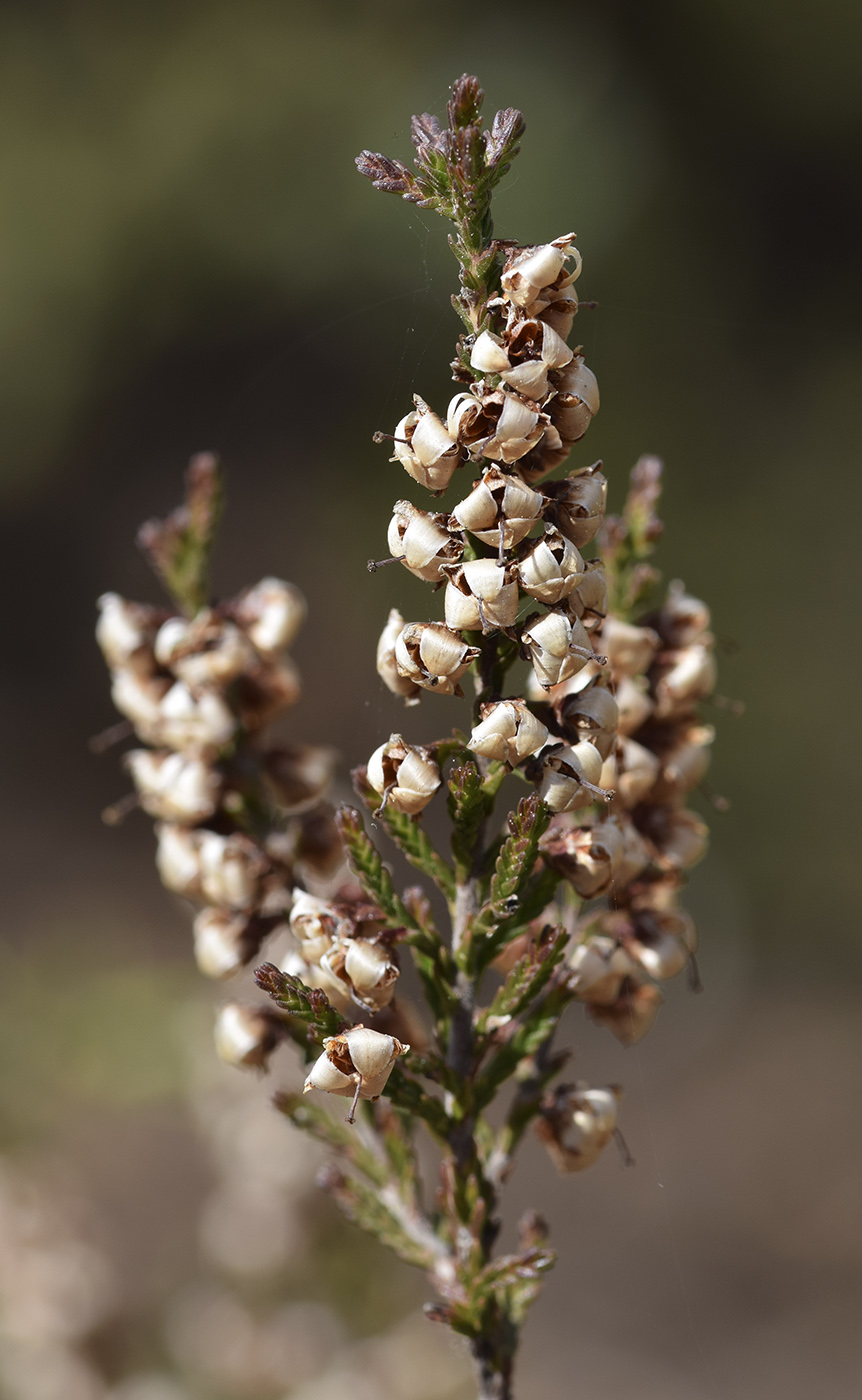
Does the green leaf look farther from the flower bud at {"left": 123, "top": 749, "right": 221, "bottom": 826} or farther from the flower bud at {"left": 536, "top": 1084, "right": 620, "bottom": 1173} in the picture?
the flower bud at {"left": 536, "top": 1084, "right": 620, "bottom": 1173}

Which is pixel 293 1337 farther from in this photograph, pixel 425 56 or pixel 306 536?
pixel 425 56

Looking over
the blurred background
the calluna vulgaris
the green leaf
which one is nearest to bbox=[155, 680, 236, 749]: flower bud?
the calluna vulgaris

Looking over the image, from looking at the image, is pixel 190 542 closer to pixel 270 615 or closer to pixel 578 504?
pixel 270 615

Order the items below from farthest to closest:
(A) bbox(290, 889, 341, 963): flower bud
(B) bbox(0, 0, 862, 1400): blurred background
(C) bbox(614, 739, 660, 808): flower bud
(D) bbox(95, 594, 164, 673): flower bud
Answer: (B) bbox(0, 0, 862, 1400): blurred background → (D) bbox(95, 594, 164, 673): flower bud → (C) bbox(614, 739, 660, 808): flower bud → (A) bbox(290, 889, 341, 963): flower bud

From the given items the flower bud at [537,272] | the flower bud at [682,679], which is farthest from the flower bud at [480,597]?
the flower bud at [682,679]

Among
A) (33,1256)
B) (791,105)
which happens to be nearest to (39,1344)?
(33,1256)

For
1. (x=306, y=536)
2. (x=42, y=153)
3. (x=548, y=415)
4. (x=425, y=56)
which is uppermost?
(x=425, y=56)
